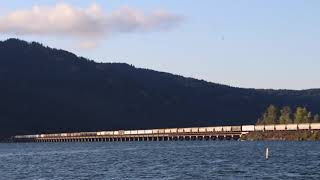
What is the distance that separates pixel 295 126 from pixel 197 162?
93776mm

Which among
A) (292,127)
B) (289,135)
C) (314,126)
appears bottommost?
(289,135)

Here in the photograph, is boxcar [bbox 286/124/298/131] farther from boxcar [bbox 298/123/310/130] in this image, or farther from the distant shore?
boxcar [bbox 298/123/310/130]

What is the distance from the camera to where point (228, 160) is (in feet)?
343

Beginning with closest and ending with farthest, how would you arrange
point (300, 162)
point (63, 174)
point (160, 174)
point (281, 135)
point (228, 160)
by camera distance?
point (160, 174) → point (63, 174) → point (300, 162) → point (228, 160) → point (281, 135)

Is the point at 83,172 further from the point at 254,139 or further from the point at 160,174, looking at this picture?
the point at 254,139

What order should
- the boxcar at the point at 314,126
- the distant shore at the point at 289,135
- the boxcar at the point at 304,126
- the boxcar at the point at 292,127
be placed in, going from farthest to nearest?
1. the boxcar at the point at 292,127
2. the boxcar at the point at 304,126
3. the distant shore at the point at 289,135
4. the boxcar at the point at 314,126

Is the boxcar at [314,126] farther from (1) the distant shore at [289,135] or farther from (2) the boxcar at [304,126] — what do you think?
(2) the boxcar at [304,126]

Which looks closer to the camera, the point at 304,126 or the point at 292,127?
the point at 304,126

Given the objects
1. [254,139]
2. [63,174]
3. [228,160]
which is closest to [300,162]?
[228,160]

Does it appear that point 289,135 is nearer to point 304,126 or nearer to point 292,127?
point 292,127

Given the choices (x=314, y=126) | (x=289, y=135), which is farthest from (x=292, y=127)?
(x=314, y=126)

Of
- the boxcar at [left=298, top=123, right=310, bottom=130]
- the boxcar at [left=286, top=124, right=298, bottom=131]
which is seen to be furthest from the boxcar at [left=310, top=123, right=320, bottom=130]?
the boxcar at [left=286, top=124, right=298, bottom=131]

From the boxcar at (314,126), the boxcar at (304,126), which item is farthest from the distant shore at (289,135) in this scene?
the boxcar at (304,126)

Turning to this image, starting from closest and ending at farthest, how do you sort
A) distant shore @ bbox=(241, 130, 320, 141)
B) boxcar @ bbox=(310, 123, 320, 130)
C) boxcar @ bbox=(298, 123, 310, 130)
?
boxcar @ bbox=(310, 123, 320, 130)
distant shore @ bbox=(241, 130, 320, 141)
boxcar @ bbox=(298, 123, 310, 130)
